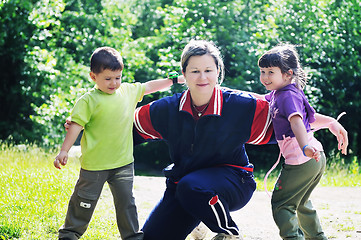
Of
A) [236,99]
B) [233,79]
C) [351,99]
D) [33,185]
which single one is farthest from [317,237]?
[351,99]

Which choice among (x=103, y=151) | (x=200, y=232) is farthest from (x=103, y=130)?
(x=200, y=232)

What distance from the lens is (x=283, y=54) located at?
3.47 metres

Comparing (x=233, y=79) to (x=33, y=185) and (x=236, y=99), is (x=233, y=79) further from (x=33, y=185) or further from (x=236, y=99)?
(x=236, y=99)

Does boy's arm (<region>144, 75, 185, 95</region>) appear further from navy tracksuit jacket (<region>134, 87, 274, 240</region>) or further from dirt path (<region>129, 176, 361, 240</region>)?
dirt path (<region>129, 176, 361, 240</region>)

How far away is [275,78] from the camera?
344 cm

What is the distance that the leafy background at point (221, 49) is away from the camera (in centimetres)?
936

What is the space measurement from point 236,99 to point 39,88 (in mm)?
7219

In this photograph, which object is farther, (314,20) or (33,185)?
(314,20)

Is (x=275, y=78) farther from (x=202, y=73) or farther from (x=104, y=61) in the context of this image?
(x=104, y=61)

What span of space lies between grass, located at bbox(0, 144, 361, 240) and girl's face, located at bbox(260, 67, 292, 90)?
1.62 m

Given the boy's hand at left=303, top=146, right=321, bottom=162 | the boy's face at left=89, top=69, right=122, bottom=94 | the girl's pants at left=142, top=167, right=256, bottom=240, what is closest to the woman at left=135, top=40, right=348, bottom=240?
the girl's pants at left=142, top=167, right=256, bottom=240

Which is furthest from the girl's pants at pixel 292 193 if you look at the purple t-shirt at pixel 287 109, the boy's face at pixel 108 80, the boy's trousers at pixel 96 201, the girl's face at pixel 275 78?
the boy's face at pixel 108 80

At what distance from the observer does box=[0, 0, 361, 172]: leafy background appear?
936 cm

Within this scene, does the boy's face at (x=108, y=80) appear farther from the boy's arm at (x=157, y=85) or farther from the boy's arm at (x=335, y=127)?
the boy's arm at (x=335, y=127)
